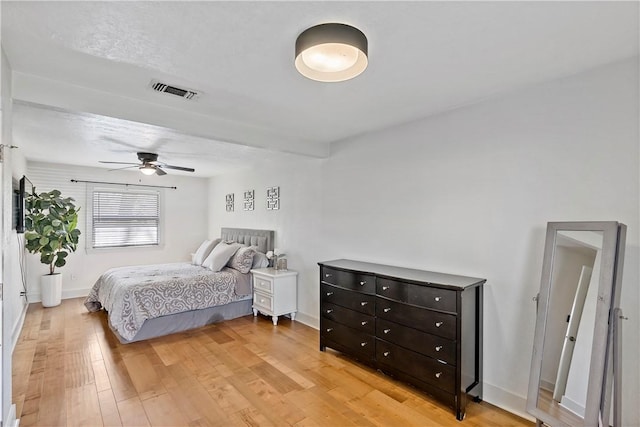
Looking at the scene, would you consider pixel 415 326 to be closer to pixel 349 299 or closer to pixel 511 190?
pixel 349 299

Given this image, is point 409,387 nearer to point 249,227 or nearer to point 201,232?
point 249,227

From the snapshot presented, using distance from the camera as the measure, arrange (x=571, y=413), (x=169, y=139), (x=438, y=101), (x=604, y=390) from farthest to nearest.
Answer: (x=169, y=139) < (x=438, y=101) < (x=571, y=413) < (x=604, y=390)

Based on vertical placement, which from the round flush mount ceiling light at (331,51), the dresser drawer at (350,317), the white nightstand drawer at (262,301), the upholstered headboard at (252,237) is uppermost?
the round flush mount ceiling light at (331,51)

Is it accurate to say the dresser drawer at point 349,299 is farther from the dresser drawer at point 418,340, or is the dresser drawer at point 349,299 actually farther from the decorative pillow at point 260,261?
the decorative pillow at point 260,261

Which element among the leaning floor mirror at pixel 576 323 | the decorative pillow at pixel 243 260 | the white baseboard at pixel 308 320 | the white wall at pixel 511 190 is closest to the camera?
the leaning floor mirror at pixel 576 323

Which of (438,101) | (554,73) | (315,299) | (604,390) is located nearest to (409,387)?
(604,390)

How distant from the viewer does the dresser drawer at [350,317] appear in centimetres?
299

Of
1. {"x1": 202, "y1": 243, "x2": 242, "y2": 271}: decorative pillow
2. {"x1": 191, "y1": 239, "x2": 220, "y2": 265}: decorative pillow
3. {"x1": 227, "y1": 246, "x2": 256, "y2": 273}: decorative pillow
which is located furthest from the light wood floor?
{"x1": 191, "y1": 239, "x2": 220, "y2": 265}: decorative pillow

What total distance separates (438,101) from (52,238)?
5.55 m

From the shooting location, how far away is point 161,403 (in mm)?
2467

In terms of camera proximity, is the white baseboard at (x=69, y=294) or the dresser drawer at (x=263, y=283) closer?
the dresser drawer at (x=263, y=283)

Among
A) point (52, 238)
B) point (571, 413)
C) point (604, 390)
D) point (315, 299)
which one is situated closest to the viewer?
point (604, 390)

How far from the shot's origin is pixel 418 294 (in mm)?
2574

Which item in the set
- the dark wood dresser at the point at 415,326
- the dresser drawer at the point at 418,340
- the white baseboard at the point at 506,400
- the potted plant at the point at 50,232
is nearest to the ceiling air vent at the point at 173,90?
the dark wood dresser at the point at 415,326
